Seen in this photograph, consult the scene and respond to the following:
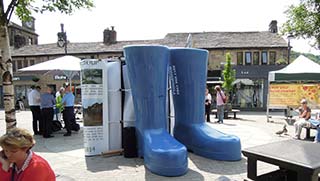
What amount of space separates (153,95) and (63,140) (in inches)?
159

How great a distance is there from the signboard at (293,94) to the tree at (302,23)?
5.12 metres

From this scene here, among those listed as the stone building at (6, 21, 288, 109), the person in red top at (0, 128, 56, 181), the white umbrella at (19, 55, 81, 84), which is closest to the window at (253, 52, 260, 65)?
the stone building at (6, 21, 288, 109)

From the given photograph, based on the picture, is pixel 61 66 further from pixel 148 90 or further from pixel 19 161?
pixel 19 161

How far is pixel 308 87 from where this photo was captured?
514 inches

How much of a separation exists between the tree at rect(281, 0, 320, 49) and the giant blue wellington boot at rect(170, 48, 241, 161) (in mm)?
2843

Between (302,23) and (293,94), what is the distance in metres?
6.41

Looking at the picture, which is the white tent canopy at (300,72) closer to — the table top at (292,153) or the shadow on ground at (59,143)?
the shadow on ground at (59,143)

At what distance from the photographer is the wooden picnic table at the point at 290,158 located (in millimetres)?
3039

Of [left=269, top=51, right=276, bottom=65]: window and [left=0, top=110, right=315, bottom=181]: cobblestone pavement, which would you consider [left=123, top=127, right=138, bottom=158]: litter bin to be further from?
[left=269, top=51, right=276, bottom=65]: window

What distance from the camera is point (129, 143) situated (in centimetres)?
647

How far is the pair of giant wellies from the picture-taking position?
530cm

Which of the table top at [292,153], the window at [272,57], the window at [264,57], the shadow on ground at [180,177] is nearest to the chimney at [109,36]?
the window at [264,57]

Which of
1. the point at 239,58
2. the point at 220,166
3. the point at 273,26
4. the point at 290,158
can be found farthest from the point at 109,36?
the point at 290,158

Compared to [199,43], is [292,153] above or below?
below
